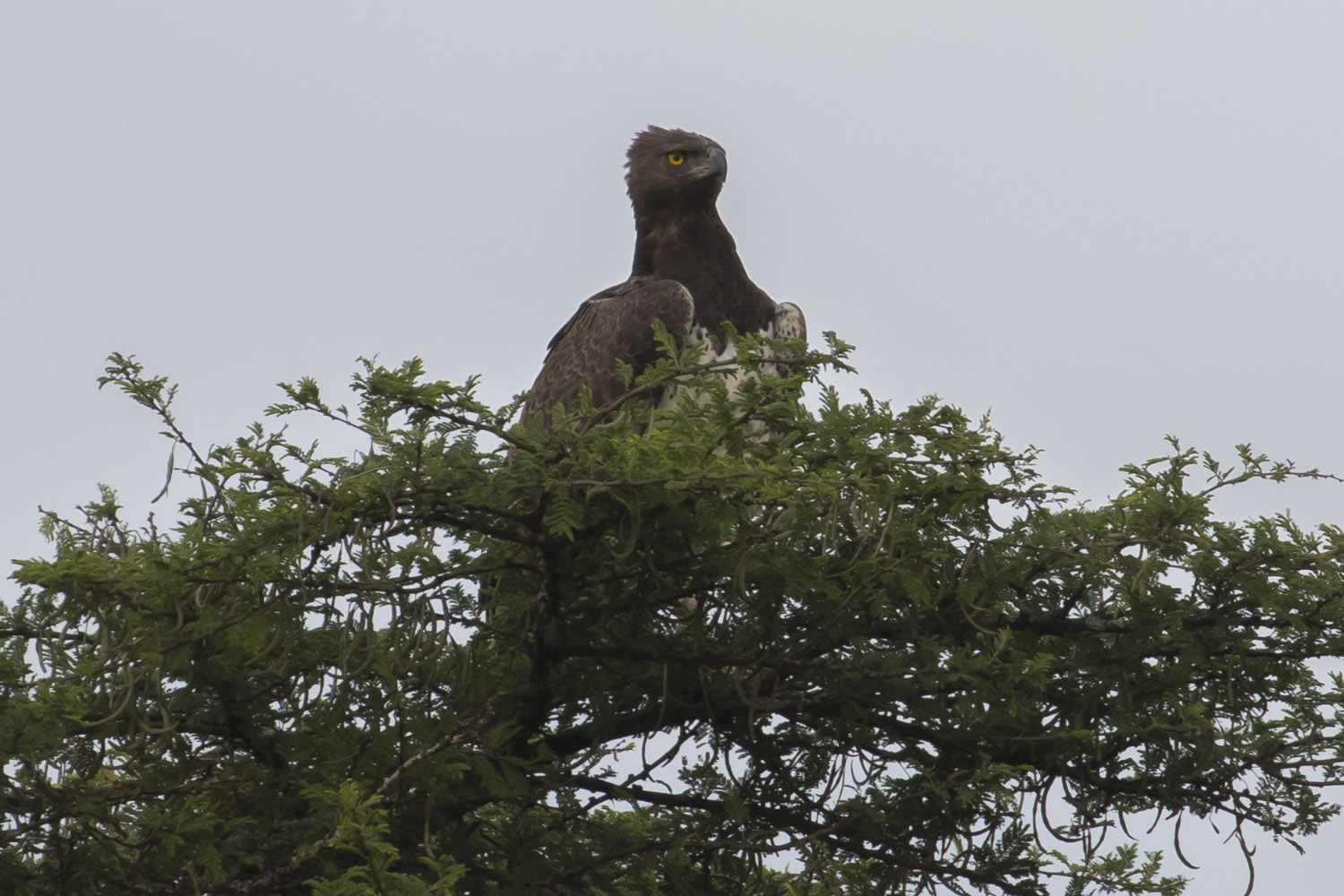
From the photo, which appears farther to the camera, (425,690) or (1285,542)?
(425,690)

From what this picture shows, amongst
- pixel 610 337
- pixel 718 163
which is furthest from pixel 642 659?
pixel 718 163

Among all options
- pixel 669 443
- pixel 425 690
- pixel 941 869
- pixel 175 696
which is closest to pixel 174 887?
pixel 175 696

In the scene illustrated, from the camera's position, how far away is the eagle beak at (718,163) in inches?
364

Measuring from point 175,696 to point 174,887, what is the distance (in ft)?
1.66

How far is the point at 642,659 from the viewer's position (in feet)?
13.6

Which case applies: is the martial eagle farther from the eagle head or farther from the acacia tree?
the acacia tree

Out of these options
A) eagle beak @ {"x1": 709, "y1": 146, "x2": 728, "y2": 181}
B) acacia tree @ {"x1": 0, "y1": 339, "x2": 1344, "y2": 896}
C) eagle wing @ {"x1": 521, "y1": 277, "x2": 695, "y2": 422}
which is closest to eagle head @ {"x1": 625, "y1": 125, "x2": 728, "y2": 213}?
eagle beak @ {"x1": 709, "y1": 146, "x2": 728, "y2": 181}

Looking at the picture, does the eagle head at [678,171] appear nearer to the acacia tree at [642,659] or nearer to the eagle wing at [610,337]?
the eagle wing at [610,337]

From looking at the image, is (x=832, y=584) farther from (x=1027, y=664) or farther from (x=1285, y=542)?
(x=1285, y=542)

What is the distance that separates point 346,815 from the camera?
3320mm

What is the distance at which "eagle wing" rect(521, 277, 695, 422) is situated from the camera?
8266 millimetres

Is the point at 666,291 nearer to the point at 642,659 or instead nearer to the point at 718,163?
the point at 718,163

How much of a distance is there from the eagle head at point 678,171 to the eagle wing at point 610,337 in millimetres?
677

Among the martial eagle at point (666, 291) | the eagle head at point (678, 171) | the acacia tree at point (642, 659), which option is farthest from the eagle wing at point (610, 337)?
the acacia tree at point (642, 659)
